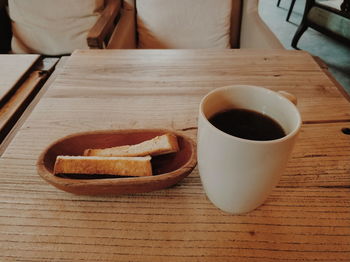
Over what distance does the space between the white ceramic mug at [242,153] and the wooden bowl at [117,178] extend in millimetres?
51

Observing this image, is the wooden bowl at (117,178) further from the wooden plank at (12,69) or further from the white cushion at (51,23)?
the white cushion at (51,23)

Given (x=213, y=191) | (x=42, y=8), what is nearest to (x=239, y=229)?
(x=213, y=191)

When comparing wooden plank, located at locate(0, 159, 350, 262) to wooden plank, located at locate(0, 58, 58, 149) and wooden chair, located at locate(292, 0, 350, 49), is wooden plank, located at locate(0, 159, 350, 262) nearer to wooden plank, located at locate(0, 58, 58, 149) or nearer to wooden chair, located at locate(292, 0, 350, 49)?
wooden plank, located at locate(0, 58, 58, 149)

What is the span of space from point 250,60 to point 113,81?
34 centimetres

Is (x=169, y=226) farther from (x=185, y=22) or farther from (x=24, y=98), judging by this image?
(x=185, y=22)

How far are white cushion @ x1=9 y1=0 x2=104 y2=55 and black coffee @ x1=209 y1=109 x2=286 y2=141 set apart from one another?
1.12 metres

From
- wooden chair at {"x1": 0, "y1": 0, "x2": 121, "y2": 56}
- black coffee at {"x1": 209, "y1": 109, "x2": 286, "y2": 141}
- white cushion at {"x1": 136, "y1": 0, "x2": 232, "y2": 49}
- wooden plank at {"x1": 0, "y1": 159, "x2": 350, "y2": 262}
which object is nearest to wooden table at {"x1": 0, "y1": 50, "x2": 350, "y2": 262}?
wooden plank at {"x1": 0, "y1": 159, "x2": 350, "y2": 262}

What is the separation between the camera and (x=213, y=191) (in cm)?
33

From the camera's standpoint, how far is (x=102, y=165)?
0.35 metres

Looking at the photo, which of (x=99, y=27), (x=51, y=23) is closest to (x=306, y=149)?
(x=99, y=27)

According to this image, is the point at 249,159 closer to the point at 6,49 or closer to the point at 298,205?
the point at 298,205

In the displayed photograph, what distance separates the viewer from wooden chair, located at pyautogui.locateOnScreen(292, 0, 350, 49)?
1.82 meters

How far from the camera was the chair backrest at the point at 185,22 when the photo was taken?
1.22 meters

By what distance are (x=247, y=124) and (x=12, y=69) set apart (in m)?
0.70
